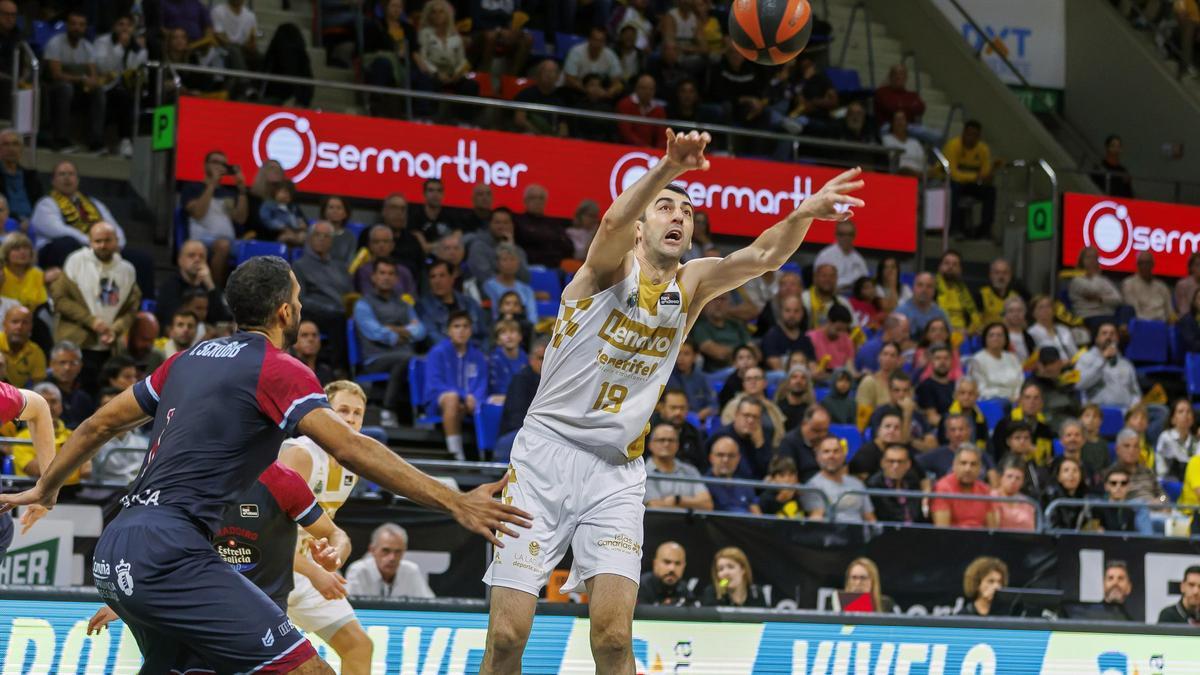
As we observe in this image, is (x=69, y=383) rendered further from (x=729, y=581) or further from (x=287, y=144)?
(x=729, y=581)

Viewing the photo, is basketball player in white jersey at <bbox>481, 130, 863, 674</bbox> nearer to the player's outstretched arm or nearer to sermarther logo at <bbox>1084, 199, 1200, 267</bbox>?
the player's outstretched arm

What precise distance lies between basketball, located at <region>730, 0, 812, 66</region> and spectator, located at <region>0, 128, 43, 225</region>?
7096 millimetres

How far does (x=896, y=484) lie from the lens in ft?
44.5

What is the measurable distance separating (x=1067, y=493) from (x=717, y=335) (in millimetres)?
3602

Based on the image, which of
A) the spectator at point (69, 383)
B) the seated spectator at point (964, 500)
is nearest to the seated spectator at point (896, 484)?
the seated spectator at point (964, 500)

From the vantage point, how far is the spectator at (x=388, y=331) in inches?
557

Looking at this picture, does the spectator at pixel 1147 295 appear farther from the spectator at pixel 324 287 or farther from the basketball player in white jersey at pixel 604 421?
the basketball player in white jersey at pixel 604 421

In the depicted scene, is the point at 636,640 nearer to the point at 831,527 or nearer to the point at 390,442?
the point at 831,527

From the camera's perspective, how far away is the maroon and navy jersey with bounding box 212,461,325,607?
737 centimetres

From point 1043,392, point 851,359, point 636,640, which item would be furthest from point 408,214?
point 636,640

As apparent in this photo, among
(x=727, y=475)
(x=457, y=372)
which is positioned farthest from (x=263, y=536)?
(x=457, y=372)

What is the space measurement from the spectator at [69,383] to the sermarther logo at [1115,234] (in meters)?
12.6

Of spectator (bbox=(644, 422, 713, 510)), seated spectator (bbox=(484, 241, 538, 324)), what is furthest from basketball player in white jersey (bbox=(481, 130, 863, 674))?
seated spectator (bbox=(484, 241, 538, 324))

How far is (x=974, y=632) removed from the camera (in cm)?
995
